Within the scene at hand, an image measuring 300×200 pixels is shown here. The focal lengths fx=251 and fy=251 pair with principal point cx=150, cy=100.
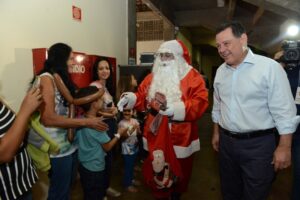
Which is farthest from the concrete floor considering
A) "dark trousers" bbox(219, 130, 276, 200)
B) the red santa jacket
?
"dark trousers" bbox(219, 130, 276, 200)

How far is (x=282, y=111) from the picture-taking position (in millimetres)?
1577

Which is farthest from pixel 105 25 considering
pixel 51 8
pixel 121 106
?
pixel 121 106

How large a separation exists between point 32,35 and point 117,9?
196 centimetres

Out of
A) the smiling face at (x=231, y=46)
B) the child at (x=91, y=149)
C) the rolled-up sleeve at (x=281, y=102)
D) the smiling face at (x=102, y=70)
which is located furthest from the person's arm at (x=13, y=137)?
the smiling face at (x=102, y=70)

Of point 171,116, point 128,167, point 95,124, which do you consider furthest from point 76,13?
point 128,167

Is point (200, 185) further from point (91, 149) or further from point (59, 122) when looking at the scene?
point (59, 122)

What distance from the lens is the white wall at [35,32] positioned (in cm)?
206

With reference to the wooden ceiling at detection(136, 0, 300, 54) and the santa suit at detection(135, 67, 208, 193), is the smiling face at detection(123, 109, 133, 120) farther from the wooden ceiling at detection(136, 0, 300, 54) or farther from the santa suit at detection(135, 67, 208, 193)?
the wooden ceiling at detection(136, 0, 300, 54)

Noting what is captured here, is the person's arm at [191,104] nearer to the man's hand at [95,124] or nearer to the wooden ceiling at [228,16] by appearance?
the man's hand at [95,124]

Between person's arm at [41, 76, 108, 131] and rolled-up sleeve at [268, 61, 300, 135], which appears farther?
person's arm at [41, 76, 108, 131]

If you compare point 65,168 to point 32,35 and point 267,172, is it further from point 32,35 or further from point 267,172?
point 267,172

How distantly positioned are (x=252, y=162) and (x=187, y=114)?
2.09 ft

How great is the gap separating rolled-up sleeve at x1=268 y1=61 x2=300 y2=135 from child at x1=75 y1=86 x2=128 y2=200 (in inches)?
48.5

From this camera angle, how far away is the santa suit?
2113 mm
